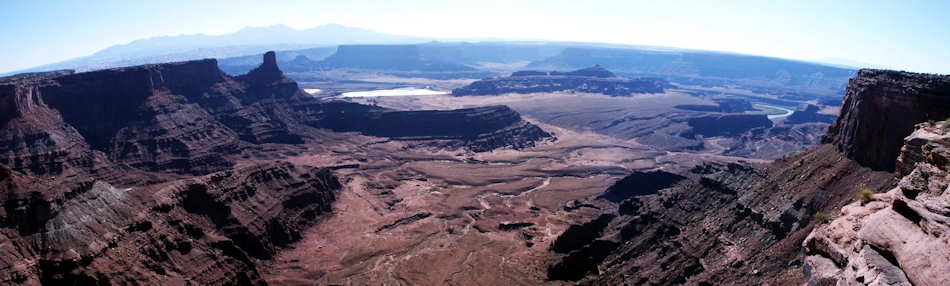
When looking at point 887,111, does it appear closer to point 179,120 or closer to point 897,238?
point 897,238

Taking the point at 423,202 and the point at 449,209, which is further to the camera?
the point at 423,202

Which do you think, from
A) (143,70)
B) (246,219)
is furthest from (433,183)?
(143,70)

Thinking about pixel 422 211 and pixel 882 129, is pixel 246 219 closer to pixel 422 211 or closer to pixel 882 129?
pixel 422 211

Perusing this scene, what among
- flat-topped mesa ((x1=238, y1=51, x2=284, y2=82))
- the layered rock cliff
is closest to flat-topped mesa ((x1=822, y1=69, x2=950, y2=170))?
the layered rock cliff

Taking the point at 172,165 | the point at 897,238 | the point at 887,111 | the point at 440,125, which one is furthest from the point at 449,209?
the point at 897,238

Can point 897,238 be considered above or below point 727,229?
Answer: above

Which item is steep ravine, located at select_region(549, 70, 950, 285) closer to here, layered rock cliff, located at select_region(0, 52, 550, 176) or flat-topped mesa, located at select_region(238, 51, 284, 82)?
layered rock cliff, located at select_region(0, 52, 550, 176)
